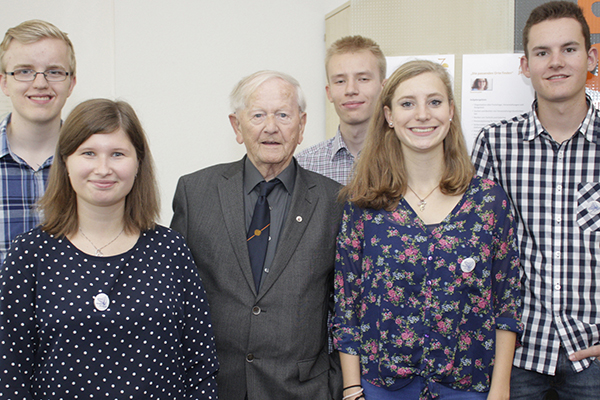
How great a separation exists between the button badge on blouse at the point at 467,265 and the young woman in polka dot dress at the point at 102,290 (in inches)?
36.8

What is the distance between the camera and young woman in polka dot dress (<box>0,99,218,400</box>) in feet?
4.84

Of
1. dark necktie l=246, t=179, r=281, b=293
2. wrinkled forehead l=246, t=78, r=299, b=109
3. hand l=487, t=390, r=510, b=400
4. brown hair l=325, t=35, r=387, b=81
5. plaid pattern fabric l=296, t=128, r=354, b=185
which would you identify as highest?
brown hair l=325, t=35, r=387, b=81

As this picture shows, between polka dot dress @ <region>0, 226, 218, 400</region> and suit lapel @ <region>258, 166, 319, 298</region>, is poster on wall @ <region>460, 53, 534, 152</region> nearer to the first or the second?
suit lapel @ <region>258, 166, 319, 298</region>

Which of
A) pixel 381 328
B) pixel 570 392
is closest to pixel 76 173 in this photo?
pixel 381 328

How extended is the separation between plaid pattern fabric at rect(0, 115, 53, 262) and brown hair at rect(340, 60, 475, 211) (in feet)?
4.21

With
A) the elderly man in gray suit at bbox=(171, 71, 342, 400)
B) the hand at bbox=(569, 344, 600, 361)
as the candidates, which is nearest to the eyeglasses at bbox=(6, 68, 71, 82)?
the elderly man in gray suit at bbox=(171, 71, 342, 400)

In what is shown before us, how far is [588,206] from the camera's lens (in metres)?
2.04

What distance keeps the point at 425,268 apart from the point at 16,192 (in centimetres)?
167

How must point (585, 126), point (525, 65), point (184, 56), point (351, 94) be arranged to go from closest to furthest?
point (585, 126), point (525, 65), point (351, 94), point (184, 56)

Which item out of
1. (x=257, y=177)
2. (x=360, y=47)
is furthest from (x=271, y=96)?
(x=360, y=47)

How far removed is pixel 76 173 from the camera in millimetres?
1590

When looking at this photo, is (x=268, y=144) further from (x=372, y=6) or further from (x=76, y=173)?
(x=372, y=6)

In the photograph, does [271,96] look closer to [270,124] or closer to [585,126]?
[270,124]

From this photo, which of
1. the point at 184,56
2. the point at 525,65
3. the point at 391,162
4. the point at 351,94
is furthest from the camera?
the point at 184,56
